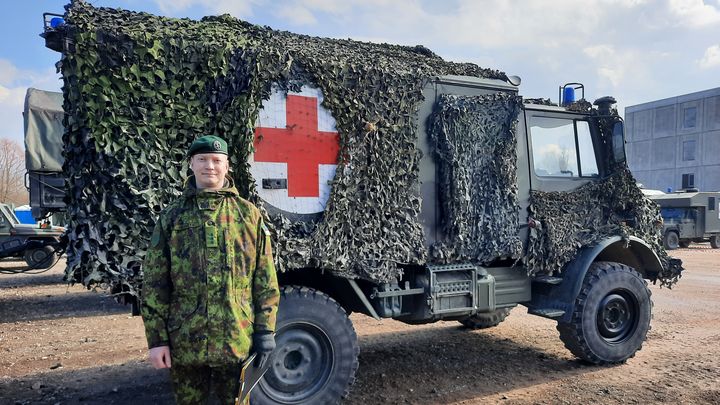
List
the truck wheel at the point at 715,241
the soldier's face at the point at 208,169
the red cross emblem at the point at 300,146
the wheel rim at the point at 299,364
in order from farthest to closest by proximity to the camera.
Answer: the truck wheel at the point at 715,241 < the red cross emblem at the point at 300,146 < the wheel rim at the point at 299,364 < the soldier's face at the point at 208,169

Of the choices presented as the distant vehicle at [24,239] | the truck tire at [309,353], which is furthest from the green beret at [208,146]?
the distant vehicle at [24,239]

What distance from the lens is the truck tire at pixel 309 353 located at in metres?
3.88

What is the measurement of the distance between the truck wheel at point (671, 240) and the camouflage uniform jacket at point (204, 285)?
20.3 metres

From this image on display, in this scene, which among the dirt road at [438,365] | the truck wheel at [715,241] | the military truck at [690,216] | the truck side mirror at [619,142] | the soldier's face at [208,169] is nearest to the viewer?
the soldier's face at [208,169]

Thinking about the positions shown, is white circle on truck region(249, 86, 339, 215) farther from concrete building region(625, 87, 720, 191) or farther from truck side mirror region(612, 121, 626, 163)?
concrete building region(625, 87, 720, 191)

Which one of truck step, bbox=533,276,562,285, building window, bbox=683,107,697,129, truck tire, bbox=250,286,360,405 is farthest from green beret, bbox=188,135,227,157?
building window, bbox=683,107,697,129

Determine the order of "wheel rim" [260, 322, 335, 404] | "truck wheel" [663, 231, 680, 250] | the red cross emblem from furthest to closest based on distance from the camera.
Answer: "truck wheel" [663, 231, 680, 250] → the red cross emblem → "wheel rim" [260, 322, 335, 404]

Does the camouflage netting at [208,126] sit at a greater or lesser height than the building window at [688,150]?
lesser

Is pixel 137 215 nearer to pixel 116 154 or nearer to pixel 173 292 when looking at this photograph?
pixel 116 154

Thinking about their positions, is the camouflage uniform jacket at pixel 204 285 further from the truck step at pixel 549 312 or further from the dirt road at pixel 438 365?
the truck step at pixel 549 312

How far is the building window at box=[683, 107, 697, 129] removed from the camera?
3981 centimetres

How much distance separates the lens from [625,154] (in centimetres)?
555

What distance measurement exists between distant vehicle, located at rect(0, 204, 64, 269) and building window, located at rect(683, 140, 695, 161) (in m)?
43.5

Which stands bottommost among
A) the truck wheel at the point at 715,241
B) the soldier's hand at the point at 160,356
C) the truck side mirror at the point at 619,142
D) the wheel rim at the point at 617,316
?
the truck wheel at the point at 715,241
